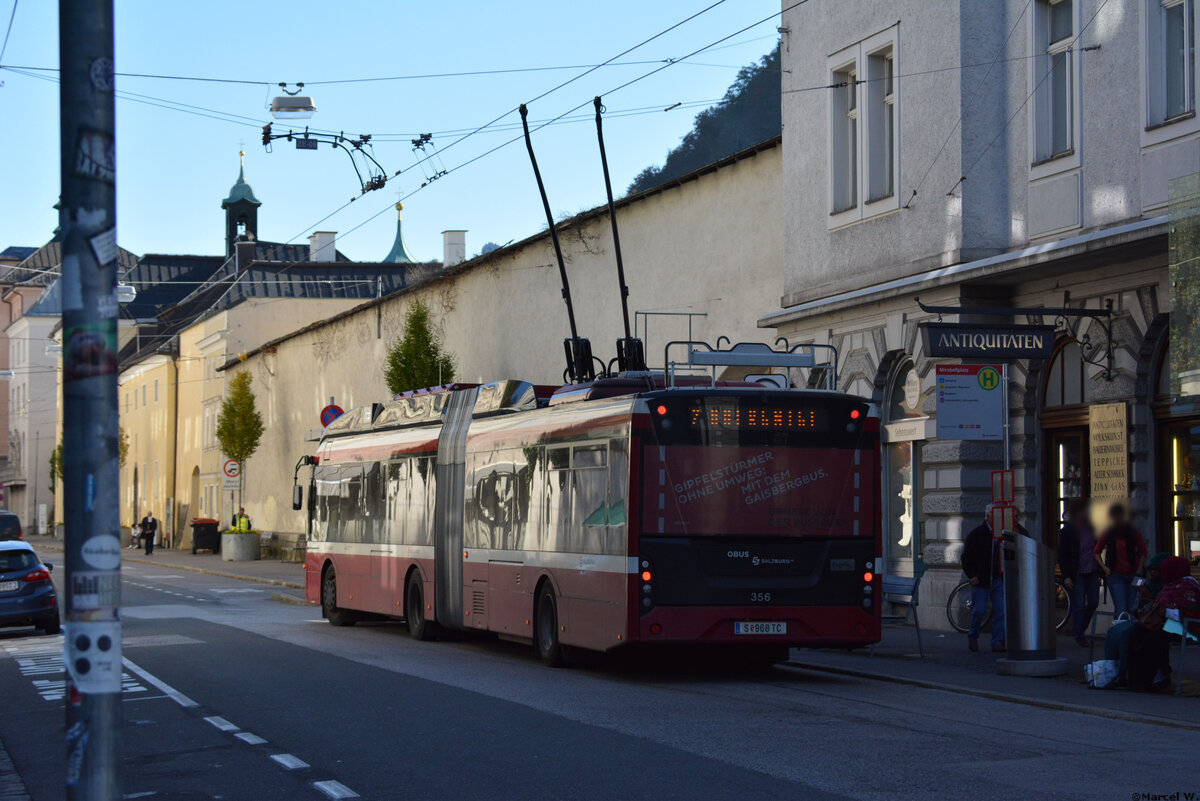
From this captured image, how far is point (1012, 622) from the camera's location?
50.8ft

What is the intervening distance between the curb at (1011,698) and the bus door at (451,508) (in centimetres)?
477

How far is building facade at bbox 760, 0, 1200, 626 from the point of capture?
17812 mm

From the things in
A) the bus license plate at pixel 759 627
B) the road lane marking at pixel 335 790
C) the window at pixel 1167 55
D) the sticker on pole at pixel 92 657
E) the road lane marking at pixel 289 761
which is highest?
the window at pixel 1167 55

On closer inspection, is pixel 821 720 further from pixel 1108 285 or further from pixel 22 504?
pixel 22 504

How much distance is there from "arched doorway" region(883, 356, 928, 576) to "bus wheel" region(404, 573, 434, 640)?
6.71 metres

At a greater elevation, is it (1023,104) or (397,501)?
(1023,104)

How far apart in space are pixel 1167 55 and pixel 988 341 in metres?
3.74

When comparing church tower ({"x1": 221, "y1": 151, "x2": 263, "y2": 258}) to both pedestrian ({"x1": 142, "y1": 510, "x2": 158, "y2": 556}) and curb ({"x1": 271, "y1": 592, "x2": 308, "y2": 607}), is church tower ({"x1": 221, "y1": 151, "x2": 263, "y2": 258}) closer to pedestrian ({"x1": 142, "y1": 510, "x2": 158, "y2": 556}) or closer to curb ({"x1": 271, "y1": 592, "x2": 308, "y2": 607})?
pedestrian ({"x1": 142, "y1": 510, "x2": 158, "y2": 556})

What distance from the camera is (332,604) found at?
2527 centimetres

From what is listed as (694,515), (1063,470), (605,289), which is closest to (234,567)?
(605,289)

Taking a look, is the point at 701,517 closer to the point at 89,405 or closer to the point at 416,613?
the point at 416,613

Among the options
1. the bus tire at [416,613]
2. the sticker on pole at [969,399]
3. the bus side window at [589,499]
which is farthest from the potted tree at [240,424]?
the sticker on pole at [969,399]

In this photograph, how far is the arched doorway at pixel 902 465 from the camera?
22266 mm

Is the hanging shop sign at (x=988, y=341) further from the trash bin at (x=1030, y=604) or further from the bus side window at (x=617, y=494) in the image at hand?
the bus side window at (x=617, y=494)
